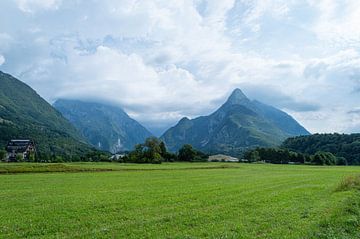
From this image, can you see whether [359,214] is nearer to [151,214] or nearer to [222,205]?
[222,205]

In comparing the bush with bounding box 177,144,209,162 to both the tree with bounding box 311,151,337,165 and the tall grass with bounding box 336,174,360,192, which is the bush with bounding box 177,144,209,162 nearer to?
the tree with bounding box 311,151,337,165

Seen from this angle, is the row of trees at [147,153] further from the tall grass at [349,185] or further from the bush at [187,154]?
the tall grass at [349,185]

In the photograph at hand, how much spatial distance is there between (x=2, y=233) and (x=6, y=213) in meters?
6.72

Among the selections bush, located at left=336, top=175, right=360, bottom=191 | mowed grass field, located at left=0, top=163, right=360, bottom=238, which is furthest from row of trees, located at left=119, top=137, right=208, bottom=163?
mowed grass field, located at left=0, top=163, right=360, bottom=238

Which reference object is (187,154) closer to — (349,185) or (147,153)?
(147,153)

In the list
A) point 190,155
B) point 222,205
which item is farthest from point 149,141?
point 222,205

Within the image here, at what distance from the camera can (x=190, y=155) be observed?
18650cm

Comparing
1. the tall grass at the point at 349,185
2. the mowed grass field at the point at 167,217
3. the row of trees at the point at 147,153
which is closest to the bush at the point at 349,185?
the tall grass at the point at 349,185

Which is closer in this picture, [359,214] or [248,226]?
[248,226]

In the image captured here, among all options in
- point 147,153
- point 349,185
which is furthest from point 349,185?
point 147,153

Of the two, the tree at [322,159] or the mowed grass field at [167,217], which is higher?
the tree at [322,159]

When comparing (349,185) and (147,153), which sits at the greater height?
(147,153)

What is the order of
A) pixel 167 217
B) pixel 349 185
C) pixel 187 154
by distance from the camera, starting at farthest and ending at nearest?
pixel 187 154, pixel 349 185, pixel 167 217

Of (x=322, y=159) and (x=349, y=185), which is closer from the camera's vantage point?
(x=349, y=185)
